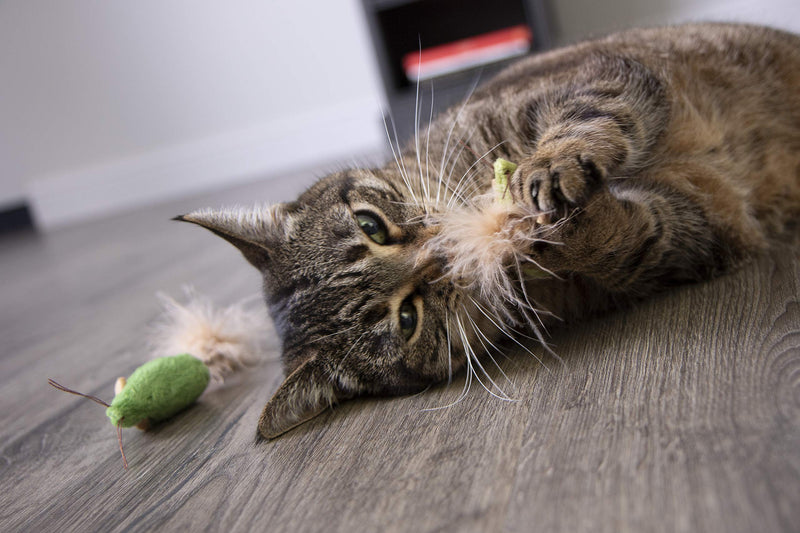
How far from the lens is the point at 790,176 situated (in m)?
1.35

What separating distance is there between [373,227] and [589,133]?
38cm

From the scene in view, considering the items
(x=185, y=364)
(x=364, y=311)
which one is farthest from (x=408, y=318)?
(x=185, y=364)

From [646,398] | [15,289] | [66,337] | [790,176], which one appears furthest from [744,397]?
[15,289]

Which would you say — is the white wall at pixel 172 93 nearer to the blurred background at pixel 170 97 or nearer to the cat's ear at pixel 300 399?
the blurred background at pixel 170 97

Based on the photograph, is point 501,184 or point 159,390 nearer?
point 501,184

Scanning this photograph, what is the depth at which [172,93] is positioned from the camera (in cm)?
469

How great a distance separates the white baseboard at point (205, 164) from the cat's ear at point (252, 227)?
125 inches

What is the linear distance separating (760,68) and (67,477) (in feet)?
5.14

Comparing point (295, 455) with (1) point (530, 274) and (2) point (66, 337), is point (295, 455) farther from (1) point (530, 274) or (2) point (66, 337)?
(2) point (66, 337)

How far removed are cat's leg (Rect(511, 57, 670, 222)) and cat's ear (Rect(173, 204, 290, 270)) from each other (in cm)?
47

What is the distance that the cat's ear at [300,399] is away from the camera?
1.00 meters

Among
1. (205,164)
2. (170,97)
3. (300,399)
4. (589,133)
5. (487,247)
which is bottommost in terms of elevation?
(205,164)

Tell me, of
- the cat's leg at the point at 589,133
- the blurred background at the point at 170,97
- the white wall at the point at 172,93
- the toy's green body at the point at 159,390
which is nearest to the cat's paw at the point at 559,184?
the cat's leg at the point at 589,133

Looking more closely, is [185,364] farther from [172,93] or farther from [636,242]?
[172,93]
